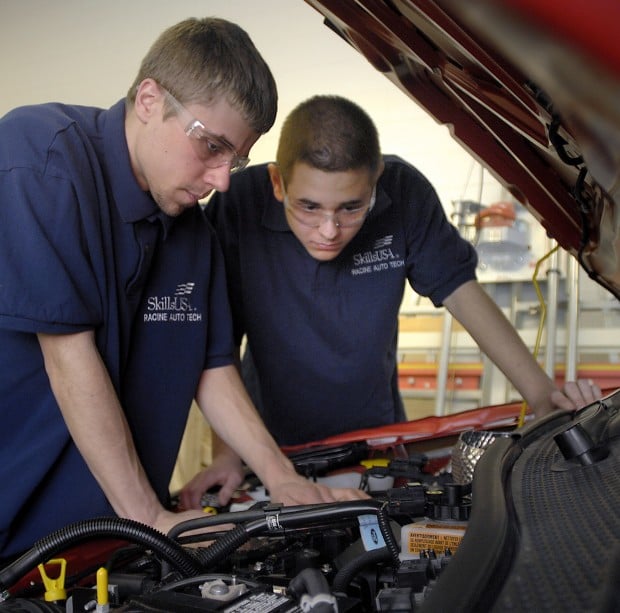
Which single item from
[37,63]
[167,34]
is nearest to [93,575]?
[167,34]

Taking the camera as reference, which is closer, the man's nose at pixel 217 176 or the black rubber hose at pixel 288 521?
the black rubber hose at pixel 288 521

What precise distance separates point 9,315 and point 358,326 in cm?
109

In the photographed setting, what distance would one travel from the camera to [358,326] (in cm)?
202

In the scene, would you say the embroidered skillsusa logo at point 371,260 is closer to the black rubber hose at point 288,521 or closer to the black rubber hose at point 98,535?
the black rubber hose at point 288,521

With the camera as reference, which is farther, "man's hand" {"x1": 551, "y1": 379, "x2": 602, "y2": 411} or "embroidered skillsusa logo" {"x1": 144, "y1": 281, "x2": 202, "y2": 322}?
"man's hand" {"x1": 551, "y1": 379, "x2": 602, "y2": 411}

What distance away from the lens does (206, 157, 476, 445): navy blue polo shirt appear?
1980 mm

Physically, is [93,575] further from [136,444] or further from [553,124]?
[553,124]

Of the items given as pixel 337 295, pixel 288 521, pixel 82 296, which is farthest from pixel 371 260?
pixel 288 521

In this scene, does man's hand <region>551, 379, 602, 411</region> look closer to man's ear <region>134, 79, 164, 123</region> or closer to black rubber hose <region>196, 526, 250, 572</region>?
black rubber hose <region>196, 526, 250, 572</region>

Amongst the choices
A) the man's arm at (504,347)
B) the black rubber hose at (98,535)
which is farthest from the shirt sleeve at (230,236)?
the black rubber hose at (98,535)

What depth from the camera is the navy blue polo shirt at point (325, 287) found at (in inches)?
78.0

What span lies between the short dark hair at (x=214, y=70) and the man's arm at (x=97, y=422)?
455mm

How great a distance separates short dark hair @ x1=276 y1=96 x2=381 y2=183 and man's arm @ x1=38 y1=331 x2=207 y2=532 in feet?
2.22

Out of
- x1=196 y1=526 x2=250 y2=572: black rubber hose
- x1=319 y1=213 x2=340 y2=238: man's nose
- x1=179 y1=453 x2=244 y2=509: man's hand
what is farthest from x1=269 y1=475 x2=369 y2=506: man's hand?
x1=319 y1=213 x2=340 y2=238: man's nose
